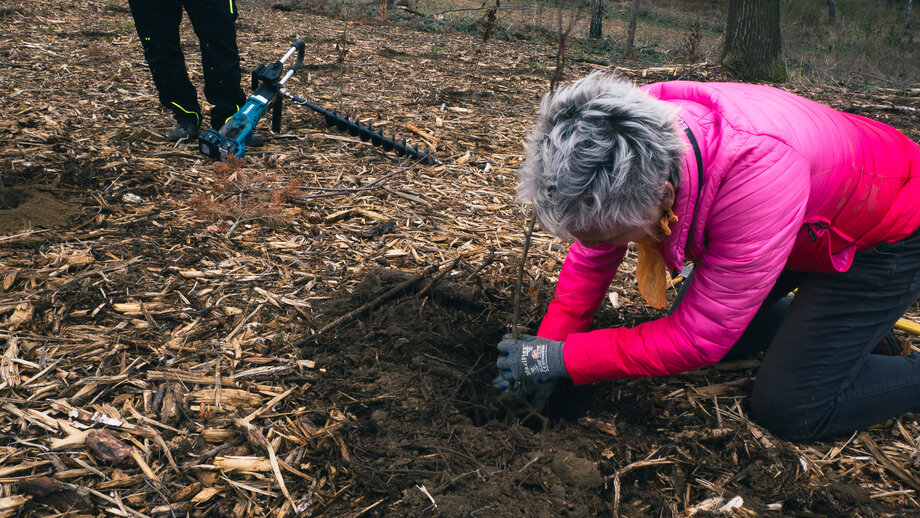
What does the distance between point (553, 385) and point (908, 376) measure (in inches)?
54.6

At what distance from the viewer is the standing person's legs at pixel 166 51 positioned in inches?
155

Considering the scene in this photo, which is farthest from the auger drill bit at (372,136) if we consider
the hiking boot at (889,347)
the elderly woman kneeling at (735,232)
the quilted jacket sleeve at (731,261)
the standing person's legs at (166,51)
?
the hiking boot at (889,347)

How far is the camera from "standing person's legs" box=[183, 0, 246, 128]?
12.8ft

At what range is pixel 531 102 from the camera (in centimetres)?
630

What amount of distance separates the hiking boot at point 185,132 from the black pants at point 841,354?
4052 mm

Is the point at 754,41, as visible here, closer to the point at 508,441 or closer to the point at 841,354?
the point at 841,354

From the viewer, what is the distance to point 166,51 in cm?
406

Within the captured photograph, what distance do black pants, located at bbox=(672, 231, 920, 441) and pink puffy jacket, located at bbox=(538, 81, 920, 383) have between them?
119 millimetres

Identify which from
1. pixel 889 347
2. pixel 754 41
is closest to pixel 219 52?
pixel 889 347

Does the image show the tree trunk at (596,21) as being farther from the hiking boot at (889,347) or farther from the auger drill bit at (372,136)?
the hiking boot at (889,347)

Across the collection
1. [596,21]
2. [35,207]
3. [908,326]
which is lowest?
[908,326]

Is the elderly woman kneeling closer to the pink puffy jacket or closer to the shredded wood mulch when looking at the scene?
the pink puffy jacket

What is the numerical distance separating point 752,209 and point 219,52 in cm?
374

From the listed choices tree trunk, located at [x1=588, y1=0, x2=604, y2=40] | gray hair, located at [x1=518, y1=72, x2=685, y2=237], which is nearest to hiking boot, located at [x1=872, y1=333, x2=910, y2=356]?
gray hair, located at [x1=518, y1=72, x2=685, y2=237]
